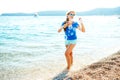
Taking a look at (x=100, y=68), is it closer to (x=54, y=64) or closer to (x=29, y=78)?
(x=29, y=78)

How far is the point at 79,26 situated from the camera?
30.6 ft

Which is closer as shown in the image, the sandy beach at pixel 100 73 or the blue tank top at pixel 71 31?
the sandy beach at pixel 100 73

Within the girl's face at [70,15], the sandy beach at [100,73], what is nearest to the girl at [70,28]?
the girl's face at [70,15]

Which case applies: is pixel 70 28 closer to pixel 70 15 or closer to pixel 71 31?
pixel 71 31

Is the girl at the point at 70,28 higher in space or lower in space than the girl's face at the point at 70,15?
lower

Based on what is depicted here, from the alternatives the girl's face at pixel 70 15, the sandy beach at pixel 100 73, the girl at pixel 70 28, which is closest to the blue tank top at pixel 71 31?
the girl at pixel 70 28

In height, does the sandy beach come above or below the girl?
below

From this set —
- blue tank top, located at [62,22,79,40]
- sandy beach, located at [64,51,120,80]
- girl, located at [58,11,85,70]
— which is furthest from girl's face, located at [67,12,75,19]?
sandy beach, located at [64,51,120,80]

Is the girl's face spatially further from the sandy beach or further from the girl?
the sandy beach

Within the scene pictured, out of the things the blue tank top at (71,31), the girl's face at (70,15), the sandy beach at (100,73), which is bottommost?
the sandy beach at (100,73)

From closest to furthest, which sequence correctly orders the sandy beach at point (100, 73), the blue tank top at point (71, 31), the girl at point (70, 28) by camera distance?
the sandy beach at point (100, 73), the girl at point (70, 28), the blue tank top at point (71, 31)

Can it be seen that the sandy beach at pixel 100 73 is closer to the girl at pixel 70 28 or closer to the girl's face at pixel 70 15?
the girl at pixel 70 28

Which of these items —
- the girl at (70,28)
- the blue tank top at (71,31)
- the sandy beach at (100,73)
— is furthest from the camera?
the blue tank top at (71,31)

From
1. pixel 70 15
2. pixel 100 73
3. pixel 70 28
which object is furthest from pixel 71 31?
pixel 100 73
